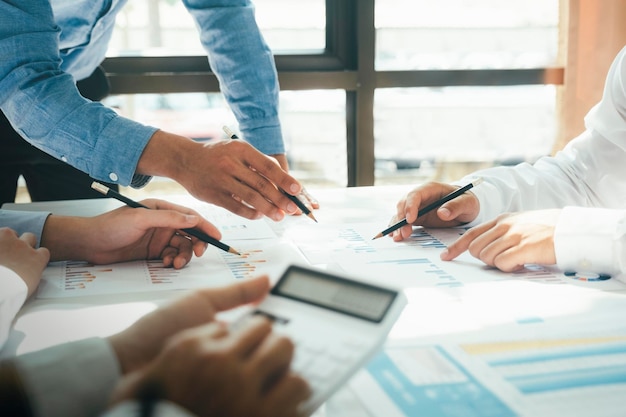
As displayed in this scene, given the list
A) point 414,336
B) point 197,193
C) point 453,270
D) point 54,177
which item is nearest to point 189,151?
point 197,193

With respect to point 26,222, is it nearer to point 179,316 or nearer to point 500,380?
point 179,316

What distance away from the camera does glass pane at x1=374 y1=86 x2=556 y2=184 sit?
8.86ft

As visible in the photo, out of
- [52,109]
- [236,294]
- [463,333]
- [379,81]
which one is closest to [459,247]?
[463,333]

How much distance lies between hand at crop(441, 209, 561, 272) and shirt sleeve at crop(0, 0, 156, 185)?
57 centimetres

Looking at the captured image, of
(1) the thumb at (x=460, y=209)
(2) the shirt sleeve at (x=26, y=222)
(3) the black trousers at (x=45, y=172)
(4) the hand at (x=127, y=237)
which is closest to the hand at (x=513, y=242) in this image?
(1) the thumb at (x=460, y=209)

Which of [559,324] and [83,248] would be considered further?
[83,248]

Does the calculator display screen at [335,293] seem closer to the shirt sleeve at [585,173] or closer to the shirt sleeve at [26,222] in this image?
the shirt sleeve at [26,222]

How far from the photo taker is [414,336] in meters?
0.74

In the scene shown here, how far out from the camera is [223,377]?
0.46 meters

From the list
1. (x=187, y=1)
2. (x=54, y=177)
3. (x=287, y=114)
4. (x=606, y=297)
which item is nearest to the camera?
(x=606, y=297)

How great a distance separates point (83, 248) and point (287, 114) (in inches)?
65.9

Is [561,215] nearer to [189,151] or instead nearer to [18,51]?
[189,151]

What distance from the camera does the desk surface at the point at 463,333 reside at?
1.95 feet

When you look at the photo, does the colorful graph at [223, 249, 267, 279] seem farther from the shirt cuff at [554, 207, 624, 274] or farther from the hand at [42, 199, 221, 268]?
the shirt cuff at [554, 207, 624, 274]
